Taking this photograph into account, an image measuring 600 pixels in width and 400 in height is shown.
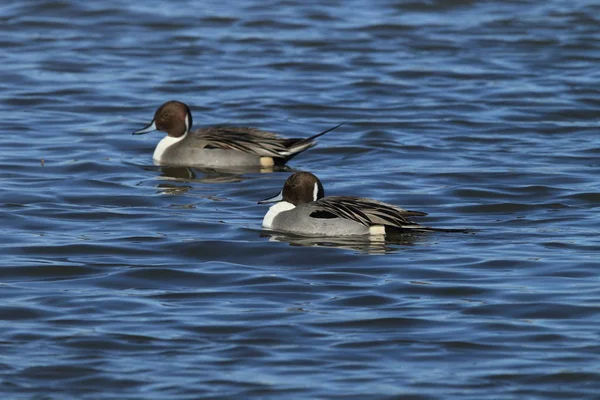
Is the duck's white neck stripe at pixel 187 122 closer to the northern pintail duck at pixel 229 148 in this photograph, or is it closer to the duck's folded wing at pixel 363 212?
the northern pintail duck at pixel 229 148

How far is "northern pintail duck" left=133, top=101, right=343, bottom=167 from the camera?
12109 millimetres

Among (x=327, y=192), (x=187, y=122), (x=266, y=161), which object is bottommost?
(x=327, y=192)

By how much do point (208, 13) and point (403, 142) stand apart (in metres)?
7.63

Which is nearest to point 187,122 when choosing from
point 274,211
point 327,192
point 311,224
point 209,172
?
point 209,172

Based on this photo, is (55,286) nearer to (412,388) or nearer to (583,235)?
(412,388)

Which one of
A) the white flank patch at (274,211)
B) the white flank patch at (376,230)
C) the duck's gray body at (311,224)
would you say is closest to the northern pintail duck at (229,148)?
the white flank patch at (274,211)

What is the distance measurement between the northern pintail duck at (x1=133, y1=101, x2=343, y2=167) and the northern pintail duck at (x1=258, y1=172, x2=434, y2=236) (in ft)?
8.28

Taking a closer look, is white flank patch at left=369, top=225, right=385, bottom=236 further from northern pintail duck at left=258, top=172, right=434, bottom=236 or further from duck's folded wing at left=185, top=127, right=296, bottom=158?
duck's folded wing at left=185, top=127, right=296, bottom=158

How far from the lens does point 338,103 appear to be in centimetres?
1513

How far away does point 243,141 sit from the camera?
12.2 meters

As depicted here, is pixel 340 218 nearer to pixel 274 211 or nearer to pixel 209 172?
pixel 274 211

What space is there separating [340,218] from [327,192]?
1807mm

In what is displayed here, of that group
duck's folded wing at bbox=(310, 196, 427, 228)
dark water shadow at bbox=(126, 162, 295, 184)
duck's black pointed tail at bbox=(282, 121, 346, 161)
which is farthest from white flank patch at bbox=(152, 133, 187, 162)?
duck's folded wing at bbox=(310, 196, 427, 228)

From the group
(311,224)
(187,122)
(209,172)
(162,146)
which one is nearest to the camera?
(311,224)
